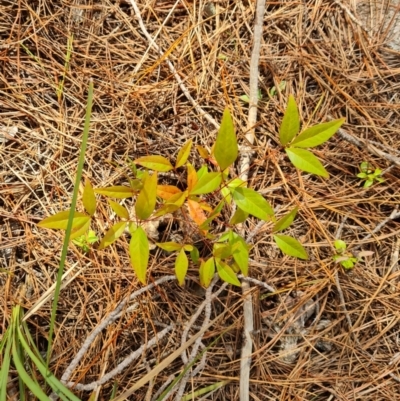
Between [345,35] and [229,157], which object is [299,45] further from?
[229,157]

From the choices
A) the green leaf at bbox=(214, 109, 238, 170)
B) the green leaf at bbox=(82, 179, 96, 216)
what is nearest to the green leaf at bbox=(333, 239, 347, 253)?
the green leaf at bbox=(214, 109, 238, 170)

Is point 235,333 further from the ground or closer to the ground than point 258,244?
closer to the ground

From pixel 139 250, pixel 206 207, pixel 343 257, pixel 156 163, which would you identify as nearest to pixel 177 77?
pixel 156 163

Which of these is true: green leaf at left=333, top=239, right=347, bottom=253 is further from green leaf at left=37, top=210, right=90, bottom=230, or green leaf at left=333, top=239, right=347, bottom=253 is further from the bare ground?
green leaf at left=37, top=210, right=90, bottom=230

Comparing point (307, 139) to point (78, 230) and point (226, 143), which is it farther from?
point (78, 230)

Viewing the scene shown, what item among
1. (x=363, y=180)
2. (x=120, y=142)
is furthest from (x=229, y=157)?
(x=363, y=180)

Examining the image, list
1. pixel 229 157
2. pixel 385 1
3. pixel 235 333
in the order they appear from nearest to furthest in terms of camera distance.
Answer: pixel 229 157 → pixel 235 333 → pixel 385 1
